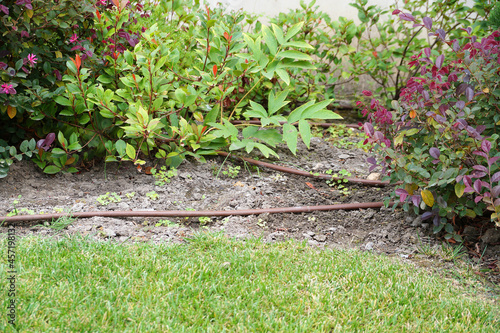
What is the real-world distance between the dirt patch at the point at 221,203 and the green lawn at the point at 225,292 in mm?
215

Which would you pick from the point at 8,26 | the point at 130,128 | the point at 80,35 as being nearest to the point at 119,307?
the point at 130,128

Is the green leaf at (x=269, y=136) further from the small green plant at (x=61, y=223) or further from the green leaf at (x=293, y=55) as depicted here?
the small green plant at (x=61, y=223)

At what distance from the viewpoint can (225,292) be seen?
1.95m

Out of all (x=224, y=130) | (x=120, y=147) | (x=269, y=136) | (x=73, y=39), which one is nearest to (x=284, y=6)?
(x=269, y=136)

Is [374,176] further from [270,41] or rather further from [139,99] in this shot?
[139,99]

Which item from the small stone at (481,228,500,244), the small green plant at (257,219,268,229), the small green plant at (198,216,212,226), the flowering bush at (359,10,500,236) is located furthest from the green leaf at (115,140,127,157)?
the small stone at (481,228,500,244)

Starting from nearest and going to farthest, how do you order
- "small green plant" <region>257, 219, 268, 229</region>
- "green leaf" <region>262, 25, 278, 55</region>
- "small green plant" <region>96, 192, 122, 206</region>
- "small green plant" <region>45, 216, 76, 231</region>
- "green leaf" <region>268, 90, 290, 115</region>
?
"small green plant" <region>45, 216, 76, 231</region>, "small green plant" <region>257, 219, 268, 229</region>, "small green plant" <region>96, 192, 122, 206</region>, "green leaf" <region>262, 25, 278, 55</region>, "green leaf" <region>268, 90, 290, 115</region>

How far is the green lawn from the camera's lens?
1.72 m

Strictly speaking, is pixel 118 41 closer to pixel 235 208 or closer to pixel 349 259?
pixel 235 208

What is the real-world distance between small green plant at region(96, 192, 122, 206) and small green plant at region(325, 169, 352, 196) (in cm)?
158

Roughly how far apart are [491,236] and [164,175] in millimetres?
2199

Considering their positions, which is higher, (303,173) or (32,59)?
(32,59)

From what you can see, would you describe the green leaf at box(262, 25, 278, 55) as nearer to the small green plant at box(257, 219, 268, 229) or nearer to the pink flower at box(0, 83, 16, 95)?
the small green plant at box(257, 219, 268, 229)

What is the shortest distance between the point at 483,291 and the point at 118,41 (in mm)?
2971
